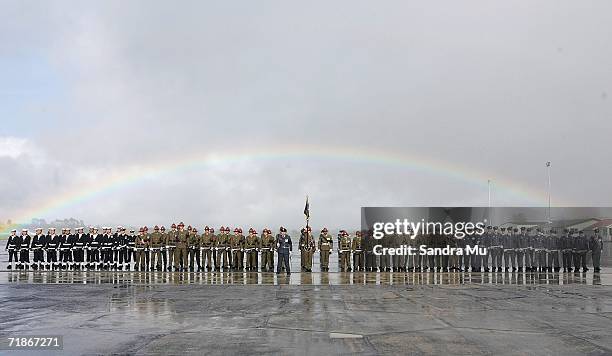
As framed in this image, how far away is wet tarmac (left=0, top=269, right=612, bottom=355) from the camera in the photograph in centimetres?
1007

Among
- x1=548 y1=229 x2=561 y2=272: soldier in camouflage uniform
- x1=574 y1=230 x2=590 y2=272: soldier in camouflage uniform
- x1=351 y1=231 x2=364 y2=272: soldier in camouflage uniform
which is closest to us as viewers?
x1=351 y1=231 x2=364 y2=272: soldier in camouflage uniform

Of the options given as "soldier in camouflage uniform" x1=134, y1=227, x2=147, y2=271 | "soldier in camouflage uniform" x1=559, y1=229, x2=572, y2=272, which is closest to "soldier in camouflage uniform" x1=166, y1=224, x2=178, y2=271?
"soldier in camouflage uniform" x1=134, y1=227, x2=147, y2=271

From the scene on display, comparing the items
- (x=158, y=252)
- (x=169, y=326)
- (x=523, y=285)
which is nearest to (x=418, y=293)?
(x=523, y=285)

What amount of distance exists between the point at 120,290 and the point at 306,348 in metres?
10.8

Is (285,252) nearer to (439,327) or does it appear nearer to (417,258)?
(417,258)

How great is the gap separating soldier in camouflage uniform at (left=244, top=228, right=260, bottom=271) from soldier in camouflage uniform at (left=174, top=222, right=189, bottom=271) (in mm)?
2696

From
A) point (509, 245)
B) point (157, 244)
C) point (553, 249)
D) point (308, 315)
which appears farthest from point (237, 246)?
point (553, 249)

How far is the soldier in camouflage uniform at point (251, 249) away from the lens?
27281 millimetres

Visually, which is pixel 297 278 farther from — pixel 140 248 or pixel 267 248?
pixel 140 248

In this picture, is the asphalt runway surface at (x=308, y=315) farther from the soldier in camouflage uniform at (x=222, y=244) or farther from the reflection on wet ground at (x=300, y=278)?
the soldier in camouflage uniform at (x=222, y=244)

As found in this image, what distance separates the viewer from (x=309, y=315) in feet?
44.3

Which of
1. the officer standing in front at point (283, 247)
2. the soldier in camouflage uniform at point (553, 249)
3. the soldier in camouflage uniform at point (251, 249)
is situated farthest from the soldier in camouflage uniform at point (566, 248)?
the soldier in camouflage uniform at point (251, 249)

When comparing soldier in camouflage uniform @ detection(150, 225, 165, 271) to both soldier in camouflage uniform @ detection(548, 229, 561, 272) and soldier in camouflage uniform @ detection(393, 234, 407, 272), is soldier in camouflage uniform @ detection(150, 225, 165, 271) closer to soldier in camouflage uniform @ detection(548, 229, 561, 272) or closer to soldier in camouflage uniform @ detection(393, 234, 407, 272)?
soldier in camouflage uniform @ detection(393, 234, 407, 272)

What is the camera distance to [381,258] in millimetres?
28328
